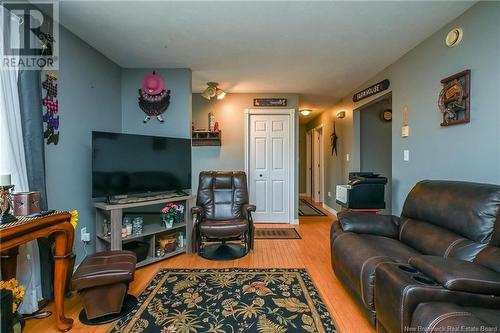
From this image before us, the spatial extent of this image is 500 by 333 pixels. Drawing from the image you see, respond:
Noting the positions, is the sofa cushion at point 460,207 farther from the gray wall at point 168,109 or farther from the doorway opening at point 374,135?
Result: the gray wall at point 168,109

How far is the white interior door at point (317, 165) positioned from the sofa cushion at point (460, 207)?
14.9 feet

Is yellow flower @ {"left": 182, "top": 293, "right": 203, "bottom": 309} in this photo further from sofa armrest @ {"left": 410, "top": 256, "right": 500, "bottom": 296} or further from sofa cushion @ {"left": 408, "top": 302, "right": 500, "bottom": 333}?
sofa armrest @ {"left": 410, "top": 256, "right": 500, "bottom": 296}

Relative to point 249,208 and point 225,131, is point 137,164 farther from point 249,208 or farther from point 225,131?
point 225,131

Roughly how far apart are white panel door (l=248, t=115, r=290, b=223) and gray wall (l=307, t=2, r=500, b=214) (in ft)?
6.06

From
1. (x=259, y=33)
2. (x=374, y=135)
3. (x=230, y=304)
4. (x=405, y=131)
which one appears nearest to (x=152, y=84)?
(x=259, y=33)

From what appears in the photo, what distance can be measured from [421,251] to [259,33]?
7.93ft

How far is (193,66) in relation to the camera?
11.3ft

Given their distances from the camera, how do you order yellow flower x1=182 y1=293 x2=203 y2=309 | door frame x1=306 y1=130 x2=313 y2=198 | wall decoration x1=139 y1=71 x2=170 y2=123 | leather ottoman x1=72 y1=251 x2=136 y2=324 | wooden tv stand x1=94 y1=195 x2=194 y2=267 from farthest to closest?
door frame x1=306 y1=130 x2=313 y2=198 < wall decoration x1=139 y1=71 x2=170 y2=123 < wooden tv stand x1=94 y1=195 x2=194 y2=267 < yellow flower x1=182 y1=293 x2=203 y2=309 < leather ottoman x1=72 y1=251 x2=136 y2=324

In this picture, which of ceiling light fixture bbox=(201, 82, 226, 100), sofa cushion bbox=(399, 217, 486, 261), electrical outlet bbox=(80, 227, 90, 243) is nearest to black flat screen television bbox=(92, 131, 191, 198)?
electrical outlet bbox=(80, 227, 90, 243)

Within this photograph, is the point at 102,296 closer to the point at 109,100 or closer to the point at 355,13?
the point at 109,100

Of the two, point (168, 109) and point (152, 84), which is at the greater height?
point (152, 84)

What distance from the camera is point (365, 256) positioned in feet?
6.03

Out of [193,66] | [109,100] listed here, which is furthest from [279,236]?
[109,100]

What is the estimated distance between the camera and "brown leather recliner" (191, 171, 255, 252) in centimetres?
316
